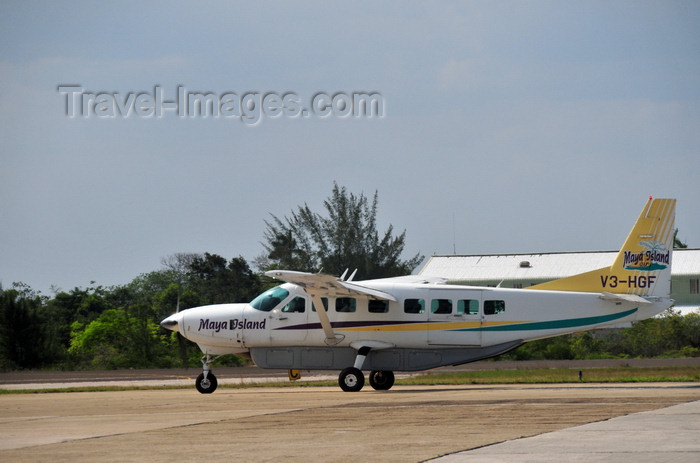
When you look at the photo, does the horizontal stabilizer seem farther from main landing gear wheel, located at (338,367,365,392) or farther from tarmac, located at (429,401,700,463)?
tarmac, located at (429,401,700,463)

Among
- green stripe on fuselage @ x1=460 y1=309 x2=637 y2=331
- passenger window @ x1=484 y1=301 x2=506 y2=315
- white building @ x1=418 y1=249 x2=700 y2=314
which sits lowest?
green stripe on fuselage @ x1=460 y1=309 x2=637 y2=331

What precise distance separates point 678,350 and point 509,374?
15.3m

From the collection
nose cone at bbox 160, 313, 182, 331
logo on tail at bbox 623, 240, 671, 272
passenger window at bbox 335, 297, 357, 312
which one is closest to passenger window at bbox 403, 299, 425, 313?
passenger window at bbox 335, 297, 357, 312

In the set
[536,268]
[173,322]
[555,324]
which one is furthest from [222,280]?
[555,324]

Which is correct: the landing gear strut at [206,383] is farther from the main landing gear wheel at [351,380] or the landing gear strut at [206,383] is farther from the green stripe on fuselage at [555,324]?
the green stripe on fuselage at [555,324]

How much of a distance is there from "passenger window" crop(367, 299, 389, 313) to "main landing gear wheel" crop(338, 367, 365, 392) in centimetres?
160

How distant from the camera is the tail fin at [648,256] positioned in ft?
75.4

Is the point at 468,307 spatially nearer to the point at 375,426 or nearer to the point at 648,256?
the point at 648,256

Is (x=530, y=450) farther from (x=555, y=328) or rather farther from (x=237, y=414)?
(x=555, y=328)

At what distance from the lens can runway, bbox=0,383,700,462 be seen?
11.3 m

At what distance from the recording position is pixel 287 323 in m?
23.9

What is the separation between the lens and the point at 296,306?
24.0 m

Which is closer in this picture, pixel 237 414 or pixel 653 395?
pixel 237 414

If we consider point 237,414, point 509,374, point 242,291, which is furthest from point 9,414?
point 242,291
